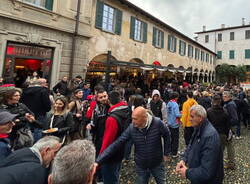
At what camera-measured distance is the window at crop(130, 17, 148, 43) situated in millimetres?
12483

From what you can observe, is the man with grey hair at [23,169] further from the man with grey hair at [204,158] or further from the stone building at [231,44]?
the stone building at [231,44]

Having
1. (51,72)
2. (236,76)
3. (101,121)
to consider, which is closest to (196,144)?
(101,121)

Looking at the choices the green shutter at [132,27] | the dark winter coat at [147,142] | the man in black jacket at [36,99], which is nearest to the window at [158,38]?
the green shutter at [132,27]

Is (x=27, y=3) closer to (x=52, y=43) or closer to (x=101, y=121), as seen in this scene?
(x=52, y=43)

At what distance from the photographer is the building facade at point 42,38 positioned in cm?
694

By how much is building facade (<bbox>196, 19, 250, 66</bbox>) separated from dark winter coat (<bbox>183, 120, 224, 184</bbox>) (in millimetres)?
35318

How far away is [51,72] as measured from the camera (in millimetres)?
8438

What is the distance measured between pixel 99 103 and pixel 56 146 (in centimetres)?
150

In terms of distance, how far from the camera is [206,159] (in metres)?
1.97

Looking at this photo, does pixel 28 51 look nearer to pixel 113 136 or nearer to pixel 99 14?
pixel 99 14

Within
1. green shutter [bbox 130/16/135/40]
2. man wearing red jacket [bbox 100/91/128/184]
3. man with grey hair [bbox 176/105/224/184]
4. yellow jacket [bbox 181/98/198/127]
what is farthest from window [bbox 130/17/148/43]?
man with grey hair [bbox 176/105/224/184]

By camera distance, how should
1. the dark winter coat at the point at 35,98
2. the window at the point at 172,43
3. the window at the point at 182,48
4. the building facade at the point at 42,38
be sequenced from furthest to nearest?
the window at the point at 182,48, the window at the point at 172,43, the building facade at the point at 42,38, the dark winter coat at the point at 35,98

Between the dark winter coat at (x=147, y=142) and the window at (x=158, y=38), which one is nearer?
the dark winter coat at (x=147, y=142)

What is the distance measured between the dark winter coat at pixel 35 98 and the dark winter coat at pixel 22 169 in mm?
2977
